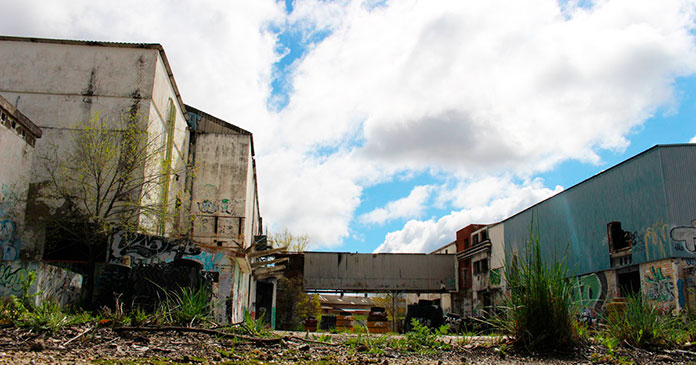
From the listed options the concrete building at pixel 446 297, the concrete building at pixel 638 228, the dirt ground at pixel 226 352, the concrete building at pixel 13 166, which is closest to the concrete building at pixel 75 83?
the concrete building at pixel 13 166

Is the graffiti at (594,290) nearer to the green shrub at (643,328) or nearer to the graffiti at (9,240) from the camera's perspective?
the green shrub at (643,328)

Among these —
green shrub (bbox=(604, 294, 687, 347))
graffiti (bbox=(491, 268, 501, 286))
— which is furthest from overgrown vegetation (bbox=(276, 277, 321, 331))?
green shrub (bbox=(604, 294, 687, 347))

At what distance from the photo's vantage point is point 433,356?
4840 mm

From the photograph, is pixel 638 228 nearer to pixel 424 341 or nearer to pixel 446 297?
pixel 424 341

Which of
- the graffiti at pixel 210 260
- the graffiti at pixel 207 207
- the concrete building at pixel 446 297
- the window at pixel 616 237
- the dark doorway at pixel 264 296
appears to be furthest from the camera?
the concrete building at pixel 446 297

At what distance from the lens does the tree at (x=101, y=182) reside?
14.8 metres

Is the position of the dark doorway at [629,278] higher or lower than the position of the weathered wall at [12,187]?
lower

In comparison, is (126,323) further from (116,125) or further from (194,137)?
(194,137)

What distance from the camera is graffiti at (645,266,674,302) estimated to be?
57.8ft

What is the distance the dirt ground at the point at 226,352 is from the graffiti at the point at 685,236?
15.1 metres

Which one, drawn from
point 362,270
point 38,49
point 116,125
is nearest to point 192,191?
point 116,125

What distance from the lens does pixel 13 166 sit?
38.7 ft

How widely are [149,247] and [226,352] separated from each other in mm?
12940

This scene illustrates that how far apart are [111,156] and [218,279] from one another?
5030mm
